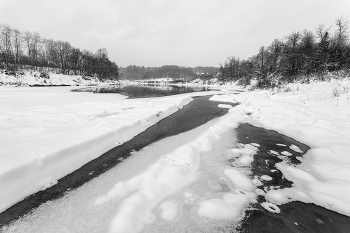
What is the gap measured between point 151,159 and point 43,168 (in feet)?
7.23

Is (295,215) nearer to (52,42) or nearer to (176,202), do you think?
(176,202)

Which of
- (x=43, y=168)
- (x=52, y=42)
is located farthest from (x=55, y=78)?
(x=43, y=168)

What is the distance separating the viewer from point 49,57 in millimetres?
54531

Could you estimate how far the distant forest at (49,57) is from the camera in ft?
136

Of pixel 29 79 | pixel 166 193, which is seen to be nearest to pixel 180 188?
pixel 166 193

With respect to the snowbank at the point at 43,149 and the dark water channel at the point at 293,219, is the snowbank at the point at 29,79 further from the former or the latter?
the dark water channel at the point at 293,219

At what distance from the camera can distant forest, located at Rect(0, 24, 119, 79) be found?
1626 inches

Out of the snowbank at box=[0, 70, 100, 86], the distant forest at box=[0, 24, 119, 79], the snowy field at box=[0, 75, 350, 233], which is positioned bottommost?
the snowy field at box=[0, 75, 350, 233]

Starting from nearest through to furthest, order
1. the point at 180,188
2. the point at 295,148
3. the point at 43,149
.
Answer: the point at 180,188
the point at 43,149
the point at 295,148

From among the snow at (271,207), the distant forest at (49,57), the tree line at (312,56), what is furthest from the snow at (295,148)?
the distant forest at (49,57)

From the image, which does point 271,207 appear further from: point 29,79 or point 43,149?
point 29,79

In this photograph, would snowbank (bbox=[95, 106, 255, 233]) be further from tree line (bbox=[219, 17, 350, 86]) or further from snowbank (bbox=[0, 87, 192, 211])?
tree line (bbox=[219, 17, 350, 86])

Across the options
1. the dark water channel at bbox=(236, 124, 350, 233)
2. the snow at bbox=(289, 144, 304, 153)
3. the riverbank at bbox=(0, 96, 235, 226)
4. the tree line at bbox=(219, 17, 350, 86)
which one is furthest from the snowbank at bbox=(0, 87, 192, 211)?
the tree line at bbox=(219, 17, 350, 86)

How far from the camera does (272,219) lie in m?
1.99
